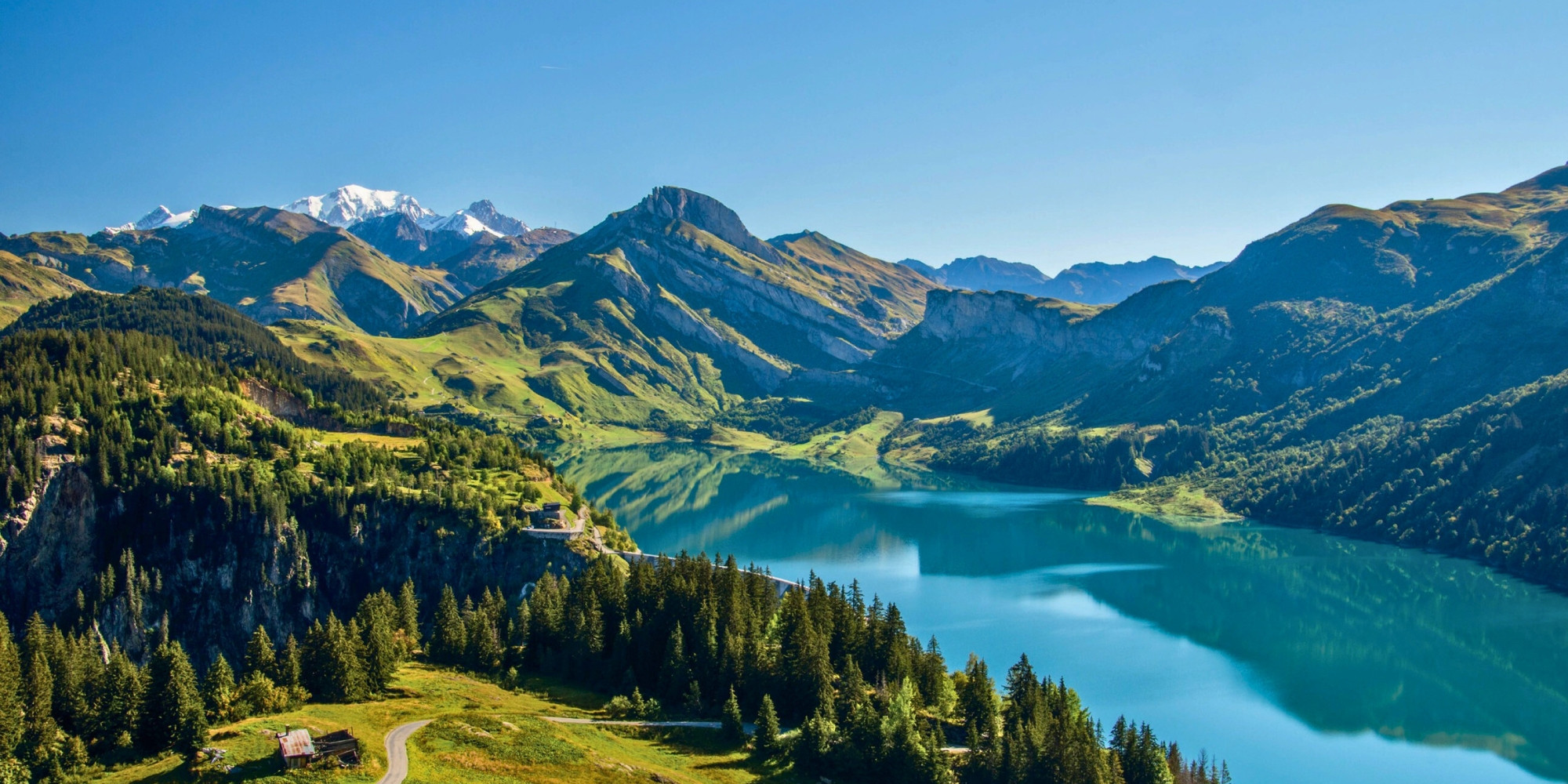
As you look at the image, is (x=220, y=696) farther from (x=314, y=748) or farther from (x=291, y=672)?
(x=314, y=748)

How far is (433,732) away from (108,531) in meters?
67.8

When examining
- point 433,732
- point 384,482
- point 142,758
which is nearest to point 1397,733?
point 433,732

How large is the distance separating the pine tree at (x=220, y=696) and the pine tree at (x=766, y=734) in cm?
3007

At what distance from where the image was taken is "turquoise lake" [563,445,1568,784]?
8231 cm

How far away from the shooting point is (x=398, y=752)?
50.1 metres

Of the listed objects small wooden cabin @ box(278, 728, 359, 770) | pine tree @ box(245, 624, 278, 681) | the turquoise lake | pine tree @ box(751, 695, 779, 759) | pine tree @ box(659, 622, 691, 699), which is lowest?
the turquoise lake

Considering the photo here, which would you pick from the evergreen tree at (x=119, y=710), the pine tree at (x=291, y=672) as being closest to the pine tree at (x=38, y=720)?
the evergreen tree at (x=119, y=710)

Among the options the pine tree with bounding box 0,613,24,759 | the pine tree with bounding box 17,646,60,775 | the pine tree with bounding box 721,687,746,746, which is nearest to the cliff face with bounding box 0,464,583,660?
the pine tree with bounding box 721,687,746,746

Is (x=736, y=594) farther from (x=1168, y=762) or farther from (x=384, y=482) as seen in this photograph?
(x=384, y=482)

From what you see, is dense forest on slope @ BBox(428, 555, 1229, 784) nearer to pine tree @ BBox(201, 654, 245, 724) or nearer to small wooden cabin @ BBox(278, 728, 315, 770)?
pine tree @ BBox(201, 654, 245, 724)

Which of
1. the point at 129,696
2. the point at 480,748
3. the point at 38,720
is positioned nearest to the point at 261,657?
the point at 129,696

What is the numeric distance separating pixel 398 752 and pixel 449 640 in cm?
2692

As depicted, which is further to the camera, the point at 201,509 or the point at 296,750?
the point at 201,509

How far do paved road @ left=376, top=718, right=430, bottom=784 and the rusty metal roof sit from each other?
369 cm
